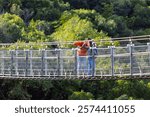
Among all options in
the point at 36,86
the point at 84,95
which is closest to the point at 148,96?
the point at 84,95

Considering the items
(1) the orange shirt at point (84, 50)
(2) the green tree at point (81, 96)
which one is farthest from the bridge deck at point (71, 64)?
(2) the green tree at point (81, 96)

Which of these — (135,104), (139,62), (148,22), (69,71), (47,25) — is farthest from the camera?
(148,22)

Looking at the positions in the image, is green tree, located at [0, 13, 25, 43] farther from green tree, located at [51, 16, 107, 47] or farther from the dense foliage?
green tree, located at [51, 16, 107, 47]

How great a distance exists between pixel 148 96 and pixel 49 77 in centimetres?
3034

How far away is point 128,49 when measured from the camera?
20859 millimetres

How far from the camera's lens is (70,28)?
62375 mm

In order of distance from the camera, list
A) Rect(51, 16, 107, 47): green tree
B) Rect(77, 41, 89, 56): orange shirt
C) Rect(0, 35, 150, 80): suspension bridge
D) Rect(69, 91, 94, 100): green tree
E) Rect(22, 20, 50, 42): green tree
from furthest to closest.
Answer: Rect(51, 16, 107, 47): green tree, Rect(22, 20, 50, 42): green tree, Rect(69, 91, 94, 100): green tree, Rect(77, 41, 89, 56): orange shirt, Rect(0, 35, 150, 80): suspension bridge

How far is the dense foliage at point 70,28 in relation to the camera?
45.8 metres

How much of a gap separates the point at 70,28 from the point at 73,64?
40750mm

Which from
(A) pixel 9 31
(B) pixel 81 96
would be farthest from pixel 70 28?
(B) pixel 81 96

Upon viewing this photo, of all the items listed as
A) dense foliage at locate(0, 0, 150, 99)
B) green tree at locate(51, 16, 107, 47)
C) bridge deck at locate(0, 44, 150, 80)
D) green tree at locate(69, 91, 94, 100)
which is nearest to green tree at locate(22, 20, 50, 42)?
dense foliage at locate(0, 0, 150, 99)

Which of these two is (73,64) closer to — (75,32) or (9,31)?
(9,31)

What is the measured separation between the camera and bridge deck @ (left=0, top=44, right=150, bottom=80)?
20.5 meters

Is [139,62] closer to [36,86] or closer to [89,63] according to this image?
[89,63]
